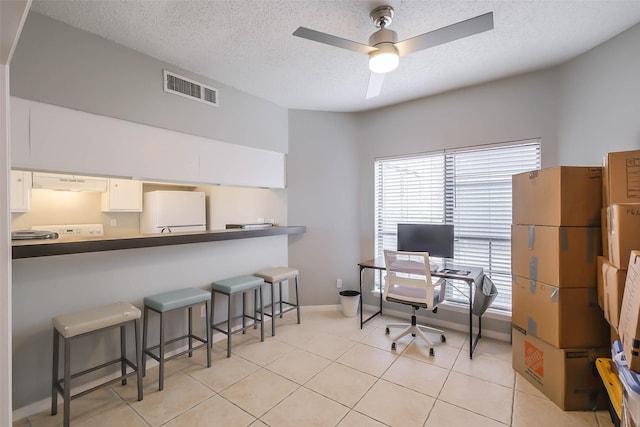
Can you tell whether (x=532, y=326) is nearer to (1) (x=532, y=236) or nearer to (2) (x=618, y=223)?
(1) (x=532, y=236)

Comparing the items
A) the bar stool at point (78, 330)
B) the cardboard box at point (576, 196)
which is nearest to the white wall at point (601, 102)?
the cardboard box at point (576, 196)

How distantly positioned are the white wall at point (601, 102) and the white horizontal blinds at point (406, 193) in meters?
1.16

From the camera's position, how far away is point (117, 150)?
7.55 ft

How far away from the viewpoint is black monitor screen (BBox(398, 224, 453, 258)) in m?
3.07

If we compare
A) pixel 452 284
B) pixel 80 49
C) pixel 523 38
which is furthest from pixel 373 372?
pixel 80 49

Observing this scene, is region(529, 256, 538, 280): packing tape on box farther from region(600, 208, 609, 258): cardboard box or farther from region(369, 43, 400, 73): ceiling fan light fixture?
region(369, 43, 400, 73): ceiling fan light fixture

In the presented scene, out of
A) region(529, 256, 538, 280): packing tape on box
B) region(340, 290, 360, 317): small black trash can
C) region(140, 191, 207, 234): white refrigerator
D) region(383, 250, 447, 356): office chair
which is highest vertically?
region(140, 191, 207, 234): white refrigerator

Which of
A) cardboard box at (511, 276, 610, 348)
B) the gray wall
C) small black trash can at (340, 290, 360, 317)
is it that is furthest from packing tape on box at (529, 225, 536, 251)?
the gray wall

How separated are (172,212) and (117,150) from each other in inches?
83.1

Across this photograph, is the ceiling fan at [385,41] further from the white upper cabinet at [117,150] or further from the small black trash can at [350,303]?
the small black trash can at [350,303]

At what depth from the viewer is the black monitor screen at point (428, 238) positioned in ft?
10.1

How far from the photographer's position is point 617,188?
173cm

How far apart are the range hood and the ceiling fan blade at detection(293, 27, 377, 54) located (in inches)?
123

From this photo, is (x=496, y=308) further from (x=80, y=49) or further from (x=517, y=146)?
(x=80, y=49)
